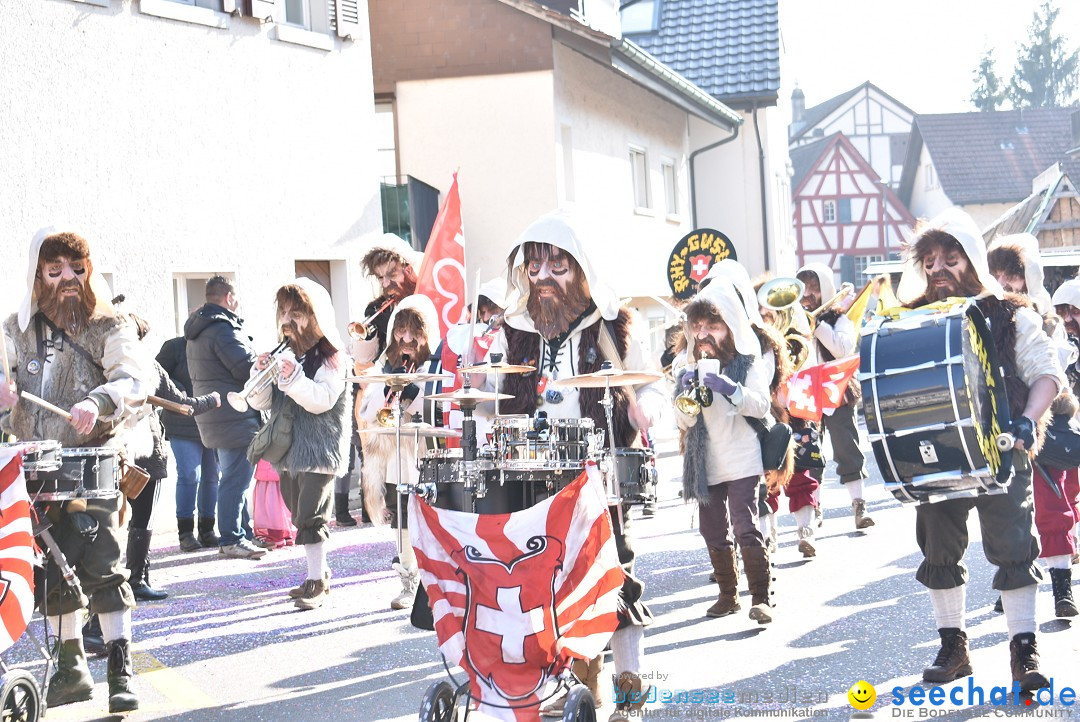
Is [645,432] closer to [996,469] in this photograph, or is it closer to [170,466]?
[996,469]

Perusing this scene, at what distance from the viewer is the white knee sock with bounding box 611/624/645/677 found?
5641 millimetres

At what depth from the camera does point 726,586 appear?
7.79m

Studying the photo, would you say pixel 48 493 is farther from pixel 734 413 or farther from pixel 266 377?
pixel 734 413

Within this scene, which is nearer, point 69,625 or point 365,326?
point 69,625

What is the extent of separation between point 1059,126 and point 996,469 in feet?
210

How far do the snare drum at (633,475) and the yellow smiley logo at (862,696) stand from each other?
124 centimetres

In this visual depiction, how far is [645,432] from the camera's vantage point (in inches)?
232

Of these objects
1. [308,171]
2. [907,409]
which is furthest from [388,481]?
[308,171]

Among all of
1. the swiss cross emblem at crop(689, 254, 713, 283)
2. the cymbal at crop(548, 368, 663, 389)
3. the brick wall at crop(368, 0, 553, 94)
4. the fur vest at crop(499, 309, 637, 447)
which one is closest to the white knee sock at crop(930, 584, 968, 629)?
the fur vest at crop(499, 309, 637, 447)

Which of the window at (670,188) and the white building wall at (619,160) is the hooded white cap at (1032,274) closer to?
the white building wall at (619,160)

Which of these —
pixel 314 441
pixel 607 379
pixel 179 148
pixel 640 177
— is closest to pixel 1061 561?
pixel 607 379

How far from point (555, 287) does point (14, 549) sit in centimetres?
238

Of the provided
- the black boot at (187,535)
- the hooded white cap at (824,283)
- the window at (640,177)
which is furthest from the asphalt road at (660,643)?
the window at (640,177)

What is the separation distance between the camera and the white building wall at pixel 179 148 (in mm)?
11281
